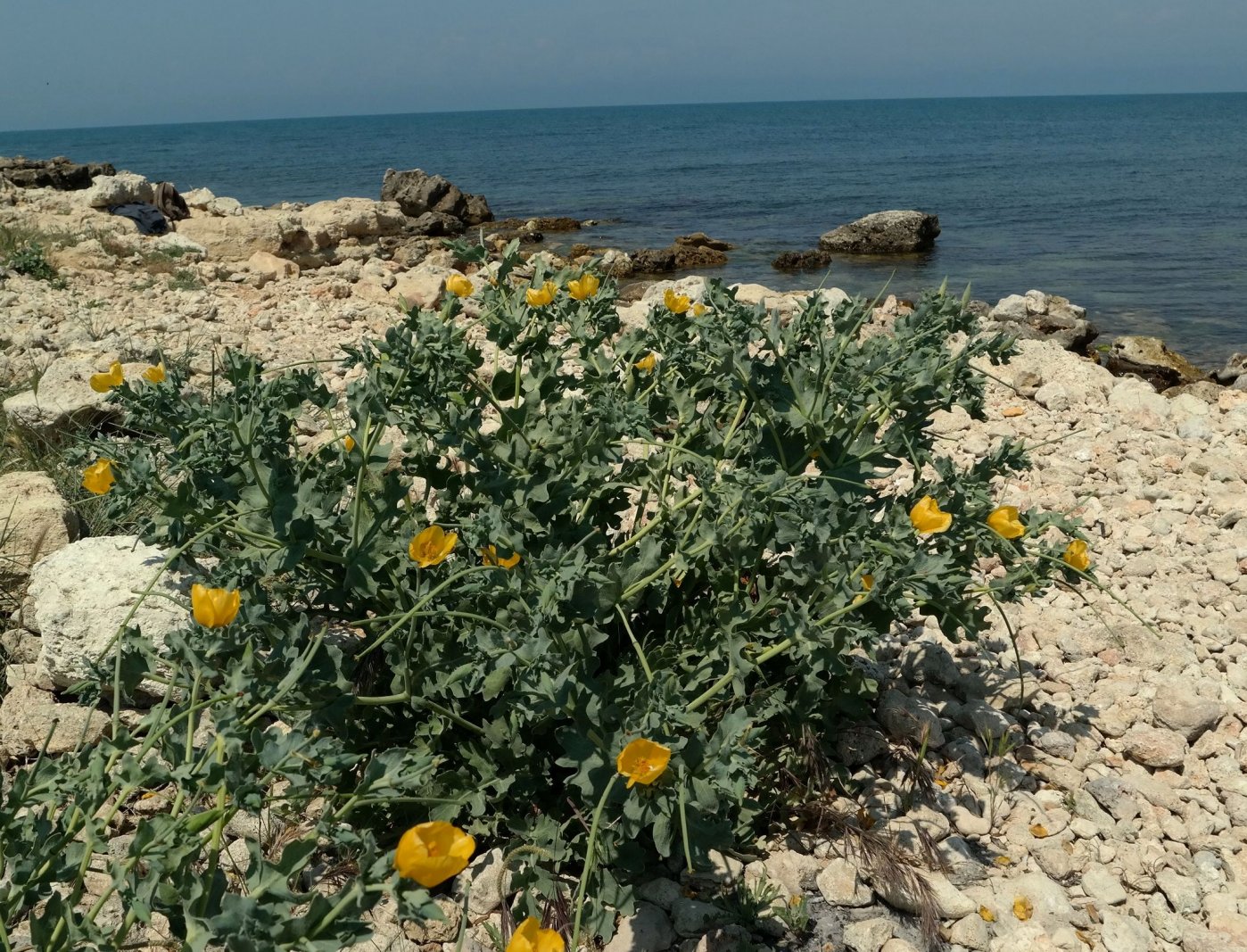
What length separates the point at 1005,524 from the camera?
1.96 metres

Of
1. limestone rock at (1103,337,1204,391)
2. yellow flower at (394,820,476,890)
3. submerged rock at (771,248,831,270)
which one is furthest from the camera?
submerged rock at (771,248,831,270)

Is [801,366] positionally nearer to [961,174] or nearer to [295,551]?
[295,551]

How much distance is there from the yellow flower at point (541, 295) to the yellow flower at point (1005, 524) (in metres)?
1.07

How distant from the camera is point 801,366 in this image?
208 cm

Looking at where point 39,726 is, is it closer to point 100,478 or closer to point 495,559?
point 100,478

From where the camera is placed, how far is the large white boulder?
245 centimetres

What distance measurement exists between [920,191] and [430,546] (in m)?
24.1

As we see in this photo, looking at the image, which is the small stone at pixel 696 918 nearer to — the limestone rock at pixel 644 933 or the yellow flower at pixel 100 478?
the limestone rock at pixel 644 933

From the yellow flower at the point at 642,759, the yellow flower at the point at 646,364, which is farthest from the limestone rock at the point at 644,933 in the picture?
the yellow flower at the point at 646,364

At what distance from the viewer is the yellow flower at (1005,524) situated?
1.95m

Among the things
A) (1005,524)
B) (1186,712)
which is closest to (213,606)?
(1005,524)

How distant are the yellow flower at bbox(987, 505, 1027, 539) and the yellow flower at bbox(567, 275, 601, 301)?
107 cm

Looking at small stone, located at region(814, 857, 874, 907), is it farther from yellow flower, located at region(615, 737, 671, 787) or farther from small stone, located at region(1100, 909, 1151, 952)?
yellow flower, located at region(615, 737, 671, 787)

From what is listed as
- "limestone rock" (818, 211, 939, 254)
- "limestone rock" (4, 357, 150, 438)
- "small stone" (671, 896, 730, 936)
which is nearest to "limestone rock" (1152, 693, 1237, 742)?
"small stone" (671, 896, 730, 936)
